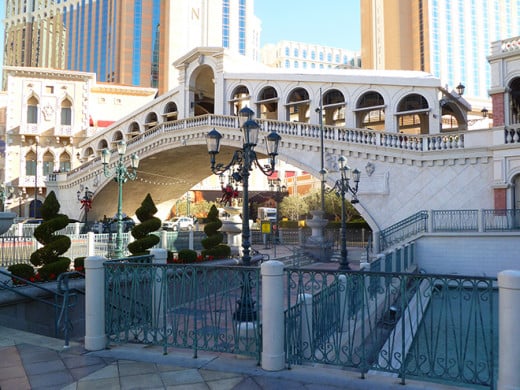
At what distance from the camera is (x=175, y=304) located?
5.97 metres

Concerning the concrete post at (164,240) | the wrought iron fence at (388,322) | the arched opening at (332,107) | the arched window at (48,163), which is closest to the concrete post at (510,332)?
the wrought iron fence at (388,322)

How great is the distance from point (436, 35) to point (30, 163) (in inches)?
2456

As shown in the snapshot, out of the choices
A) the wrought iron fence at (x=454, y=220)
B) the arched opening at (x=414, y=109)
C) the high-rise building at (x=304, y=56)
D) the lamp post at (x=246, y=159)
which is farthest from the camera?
the high-rise building at (x=304, y=56)

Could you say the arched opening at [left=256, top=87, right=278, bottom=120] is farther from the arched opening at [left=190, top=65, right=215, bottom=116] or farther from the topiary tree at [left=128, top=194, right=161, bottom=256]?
the topiary tree at [left=128, top=194, right=161, bottom=256]

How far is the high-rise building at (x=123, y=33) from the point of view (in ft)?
227

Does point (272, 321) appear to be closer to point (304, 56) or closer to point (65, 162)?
point (65, 162)

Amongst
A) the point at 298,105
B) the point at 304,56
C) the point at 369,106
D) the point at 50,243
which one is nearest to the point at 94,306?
the point at 50,243

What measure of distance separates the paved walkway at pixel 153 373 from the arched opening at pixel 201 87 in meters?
30.0

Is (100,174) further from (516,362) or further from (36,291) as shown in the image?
(516,362)

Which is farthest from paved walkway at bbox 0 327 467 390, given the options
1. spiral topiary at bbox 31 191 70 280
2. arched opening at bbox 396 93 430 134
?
arched opening at bbox 396 93 430 134

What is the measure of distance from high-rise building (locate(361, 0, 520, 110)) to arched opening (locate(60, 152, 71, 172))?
5160 cm

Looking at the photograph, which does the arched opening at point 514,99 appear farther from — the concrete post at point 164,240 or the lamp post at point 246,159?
the concrete post at point 164,240

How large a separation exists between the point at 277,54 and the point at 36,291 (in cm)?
11782

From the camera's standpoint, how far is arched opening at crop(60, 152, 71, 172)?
44.9m
